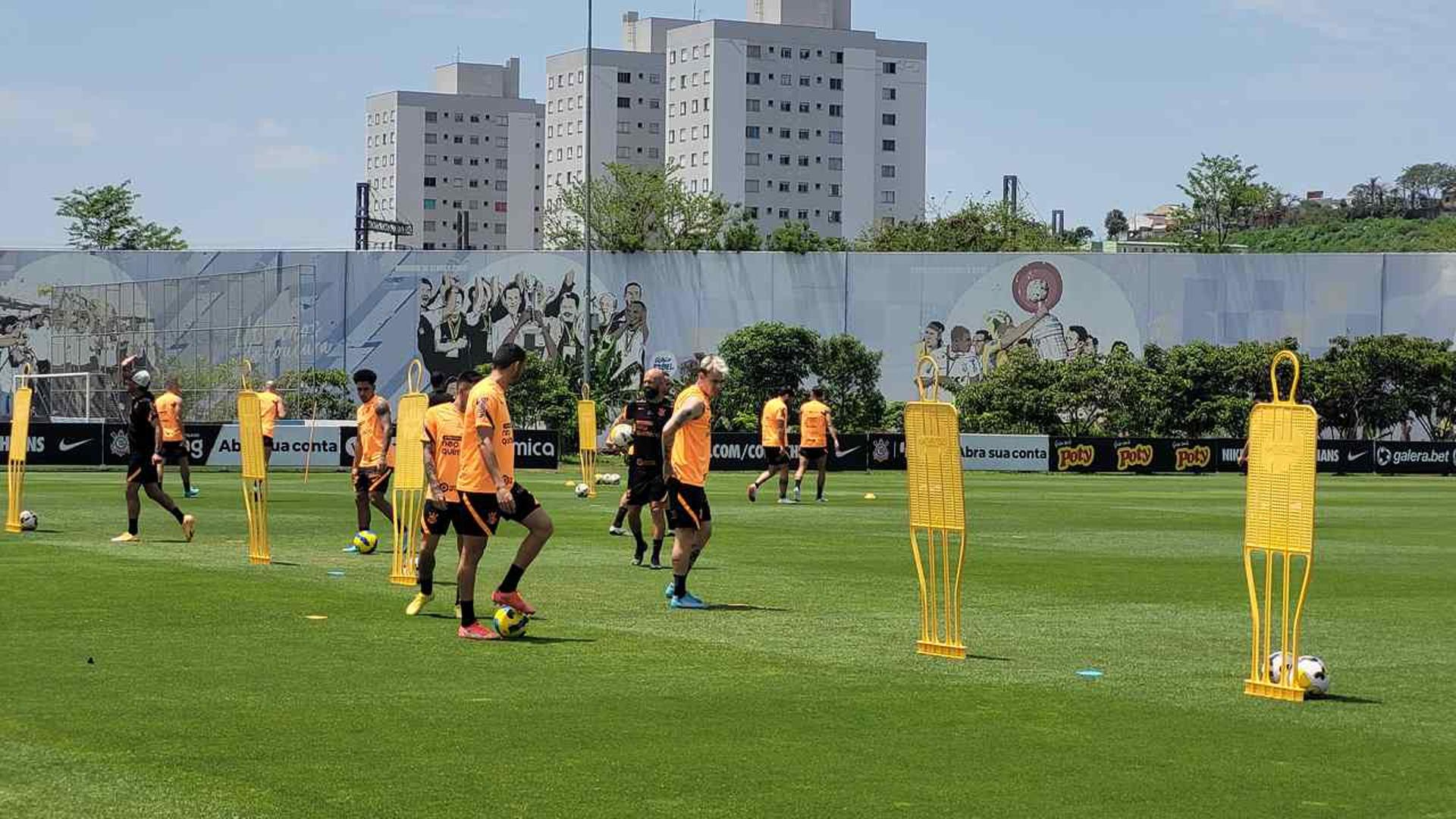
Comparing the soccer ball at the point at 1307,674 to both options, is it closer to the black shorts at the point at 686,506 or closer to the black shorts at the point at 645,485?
the black shorts at the point at 686,506

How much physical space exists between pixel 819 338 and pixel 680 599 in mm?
63275

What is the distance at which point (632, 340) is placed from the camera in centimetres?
8281

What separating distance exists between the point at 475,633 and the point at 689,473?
335 cm

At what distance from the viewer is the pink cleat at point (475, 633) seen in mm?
13422

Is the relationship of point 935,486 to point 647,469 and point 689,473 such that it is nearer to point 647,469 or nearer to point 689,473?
point 689,473

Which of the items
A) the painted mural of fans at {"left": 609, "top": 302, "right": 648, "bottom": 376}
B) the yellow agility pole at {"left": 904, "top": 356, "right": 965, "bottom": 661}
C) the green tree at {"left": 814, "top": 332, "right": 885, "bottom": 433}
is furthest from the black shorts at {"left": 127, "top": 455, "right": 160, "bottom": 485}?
the painted mural of fans at {"left": 609, "top": 302, "right": 648, "bottom": 376}

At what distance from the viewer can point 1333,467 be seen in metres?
60.7

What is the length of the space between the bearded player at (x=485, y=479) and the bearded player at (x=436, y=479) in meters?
1.38

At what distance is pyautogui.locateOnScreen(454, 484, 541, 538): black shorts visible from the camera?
13586 millimetres

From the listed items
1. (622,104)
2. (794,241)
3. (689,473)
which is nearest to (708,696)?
(689,473)

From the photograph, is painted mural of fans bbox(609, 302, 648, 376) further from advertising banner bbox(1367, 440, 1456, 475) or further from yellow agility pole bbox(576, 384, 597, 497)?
yellow agility pole bbox(576, 384, 597, 497)

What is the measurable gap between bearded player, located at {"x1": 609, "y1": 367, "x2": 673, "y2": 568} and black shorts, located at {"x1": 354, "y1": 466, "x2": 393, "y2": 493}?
10.2ft

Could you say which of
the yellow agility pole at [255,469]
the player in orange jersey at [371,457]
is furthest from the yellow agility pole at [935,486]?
the player in orange jersey at [371,457]

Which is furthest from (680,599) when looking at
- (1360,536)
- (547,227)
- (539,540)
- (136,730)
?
(547,227)
